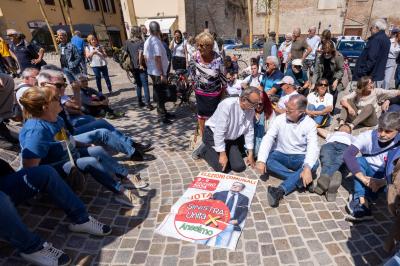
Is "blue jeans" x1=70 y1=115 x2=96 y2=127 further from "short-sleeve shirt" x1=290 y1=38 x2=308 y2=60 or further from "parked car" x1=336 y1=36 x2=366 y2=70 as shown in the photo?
"parked car" x1=336 y1=36 x2=366 y2=70

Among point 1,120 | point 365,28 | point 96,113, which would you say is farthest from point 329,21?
point 1,120

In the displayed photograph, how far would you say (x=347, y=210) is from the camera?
9.97 feet

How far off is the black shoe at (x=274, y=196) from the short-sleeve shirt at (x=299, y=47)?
5464 mm

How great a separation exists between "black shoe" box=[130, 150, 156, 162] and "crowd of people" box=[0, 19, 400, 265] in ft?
0.09

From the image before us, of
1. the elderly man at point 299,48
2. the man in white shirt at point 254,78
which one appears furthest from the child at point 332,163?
the elderly man at point 299,48

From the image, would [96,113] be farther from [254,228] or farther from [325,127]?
[325,127]

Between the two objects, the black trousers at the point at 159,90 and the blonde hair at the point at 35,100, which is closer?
the blonde hair at the point at 35,100

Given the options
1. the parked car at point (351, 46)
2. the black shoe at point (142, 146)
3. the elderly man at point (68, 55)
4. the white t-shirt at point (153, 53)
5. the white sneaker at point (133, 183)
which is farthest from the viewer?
the parked car at point (351, 46)

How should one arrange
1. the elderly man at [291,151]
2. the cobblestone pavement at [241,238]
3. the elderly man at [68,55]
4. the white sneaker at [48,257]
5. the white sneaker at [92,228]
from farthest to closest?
the elderly man at [68,55], the elderly man at [291,151], the white sneaker at [92,228], the cobblestone pavement at [241,238], the white sneaker at [48,257]

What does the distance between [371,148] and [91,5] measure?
27644 mm

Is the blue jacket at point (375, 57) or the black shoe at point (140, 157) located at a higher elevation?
Answer: the blue jacket at point (375, 57)

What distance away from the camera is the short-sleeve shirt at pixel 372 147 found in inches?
119

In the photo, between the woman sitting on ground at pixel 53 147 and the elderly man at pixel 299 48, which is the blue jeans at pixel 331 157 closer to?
the woman sitting on ground at pixel 53 147

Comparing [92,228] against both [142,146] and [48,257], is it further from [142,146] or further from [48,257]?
[142,146]
